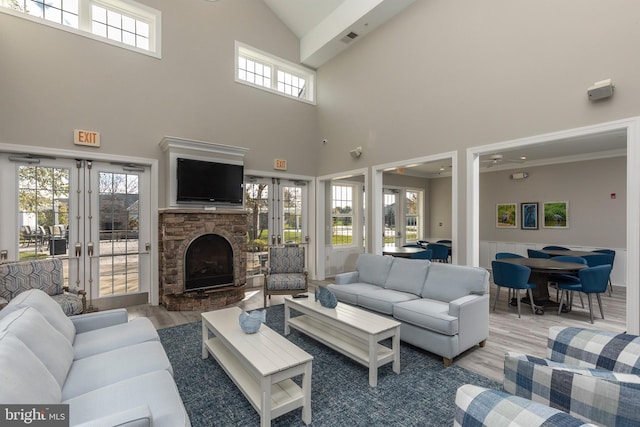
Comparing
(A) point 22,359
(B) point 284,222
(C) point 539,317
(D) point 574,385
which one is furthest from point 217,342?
(C) point 539,317

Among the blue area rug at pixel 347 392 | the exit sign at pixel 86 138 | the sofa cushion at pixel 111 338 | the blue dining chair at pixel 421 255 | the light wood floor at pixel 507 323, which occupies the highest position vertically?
the exit sign at pixel 86 138

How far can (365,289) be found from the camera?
417 cm

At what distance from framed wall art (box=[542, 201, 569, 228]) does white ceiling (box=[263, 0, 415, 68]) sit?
19.2 feet

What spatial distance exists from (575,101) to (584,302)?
12.6 feet

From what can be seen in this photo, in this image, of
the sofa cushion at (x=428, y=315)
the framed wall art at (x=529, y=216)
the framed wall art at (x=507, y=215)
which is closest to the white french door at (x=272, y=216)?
the sofa cushion at (x=428, y=315)

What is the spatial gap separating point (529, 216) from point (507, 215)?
1.77 ft

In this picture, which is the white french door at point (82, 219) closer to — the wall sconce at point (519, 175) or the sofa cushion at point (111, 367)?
the sofa cushion at point (111, 367)

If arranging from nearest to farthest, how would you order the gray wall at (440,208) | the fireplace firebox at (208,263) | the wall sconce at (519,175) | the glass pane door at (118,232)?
the glass pane door at (118,232) → the fireplace firebox at (208,263) → the wall sconce at (519,175) → the gray wall at (440,208)

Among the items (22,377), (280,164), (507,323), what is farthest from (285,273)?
(22,377)

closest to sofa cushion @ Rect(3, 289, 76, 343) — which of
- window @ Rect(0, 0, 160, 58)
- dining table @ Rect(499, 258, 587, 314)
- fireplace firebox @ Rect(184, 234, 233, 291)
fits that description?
fireplace firebox @ Rect(184, 234, 233, 291)

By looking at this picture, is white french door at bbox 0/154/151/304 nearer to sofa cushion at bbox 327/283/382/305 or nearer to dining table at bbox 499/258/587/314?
sofa cushion at bbox 327/283/382/305

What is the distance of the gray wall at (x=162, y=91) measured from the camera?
161 inches

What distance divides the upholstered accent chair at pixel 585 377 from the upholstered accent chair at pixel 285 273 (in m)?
3.55

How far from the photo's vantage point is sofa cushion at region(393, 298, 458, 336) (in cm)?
295
